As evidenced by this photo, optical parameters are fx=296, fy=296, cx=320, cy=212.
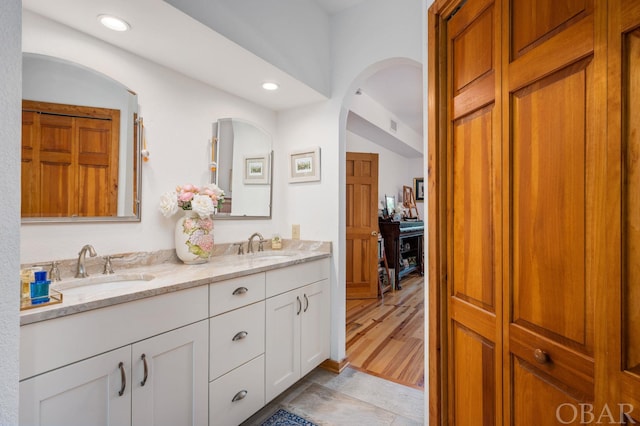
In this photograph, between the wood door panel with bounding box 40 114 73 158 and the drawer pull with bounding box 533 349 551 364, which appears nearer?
the drawer pull with bounding box 533 349 551 364

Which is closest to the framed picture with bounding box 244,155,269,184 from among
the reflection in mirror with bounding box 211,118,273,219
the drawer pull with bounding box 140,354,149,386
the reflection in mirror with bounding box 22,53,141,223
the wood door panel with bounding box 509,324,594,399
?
the reflection in mirror with bounding box 211,118,273,219

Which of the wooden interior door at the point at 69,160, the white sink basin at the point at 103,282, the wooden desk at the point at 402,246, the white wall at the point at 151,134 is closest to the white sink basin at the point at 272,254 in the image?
the white wall at the point at 151,134

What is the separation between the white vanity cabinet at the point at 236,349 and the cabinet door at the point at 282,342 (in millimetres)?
61

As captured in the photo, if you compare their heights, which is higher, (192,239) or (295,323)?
(192,239)

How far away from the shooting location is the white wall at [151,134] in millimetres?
1376

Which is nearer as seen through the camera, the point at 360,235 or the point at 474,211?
the point at 474,211

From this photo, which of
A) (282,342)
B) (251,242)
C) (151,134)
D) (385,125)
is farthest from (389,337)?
(385,125)

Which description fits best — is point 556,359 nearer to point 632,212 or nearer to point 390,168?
point 632,212

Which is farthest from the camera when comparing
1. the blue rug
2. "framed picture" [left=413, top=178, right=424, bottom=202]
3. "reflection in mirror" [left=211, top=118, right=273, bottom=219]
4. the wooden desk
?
"framed picture" [left=413, top=178, right=424, bottom=202]

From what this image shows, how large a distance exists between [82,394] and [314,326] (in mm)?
1397

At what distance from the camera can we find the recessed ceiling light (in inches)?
53.8

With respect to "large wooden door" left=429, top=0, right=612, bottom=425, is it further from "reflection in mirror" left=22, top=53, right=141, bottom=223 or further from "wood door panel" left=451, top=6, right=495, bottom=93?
"reflection in mirror" left=22, top=53, right=141, bottom=223

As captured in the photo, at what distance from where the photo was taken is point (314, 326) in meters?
2.17

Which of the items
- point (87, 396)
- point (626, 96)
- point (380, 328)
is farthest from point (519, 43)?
point (380, 328)
